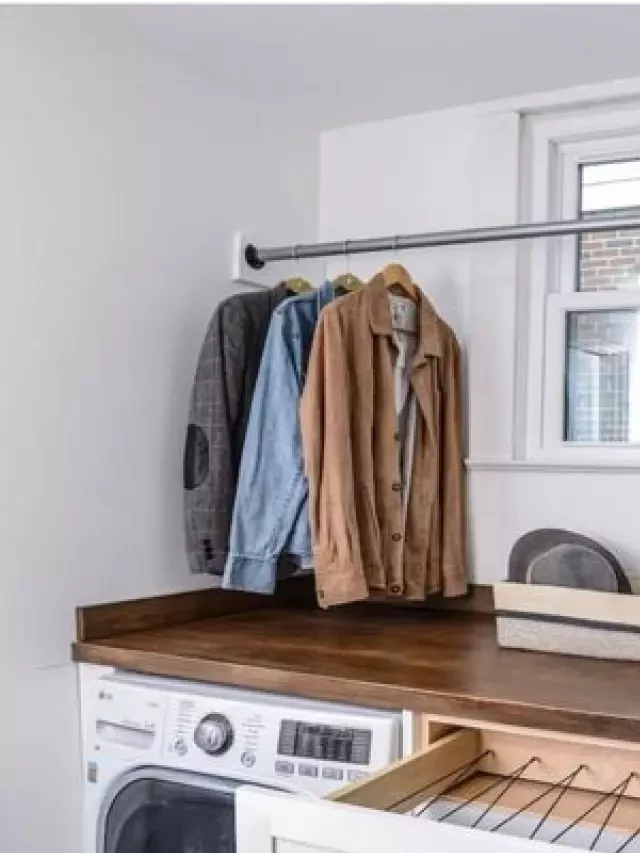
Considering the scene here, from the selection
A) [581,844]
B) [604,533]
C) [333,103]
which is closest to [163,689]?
[581,844]

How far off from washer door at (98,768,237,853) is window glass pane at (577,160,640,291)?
4.69ft

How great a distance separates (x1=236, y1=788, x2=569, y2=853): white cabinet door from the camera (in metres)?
1.14

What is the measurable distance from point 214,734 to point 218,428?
674 millimetres

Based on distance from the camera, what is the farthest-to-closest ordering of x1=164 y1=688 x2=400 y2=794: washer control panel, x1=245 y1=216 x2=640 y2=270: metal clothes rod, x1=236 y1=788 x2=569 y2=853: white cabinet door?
x1=245 y1=216 x2=640 y2=270: metal clothes rod, x1=164 y1=688 x2=400 y2=794: washer control panel, x1=236 y1=788 x2=569 y2=853: white cabinet door

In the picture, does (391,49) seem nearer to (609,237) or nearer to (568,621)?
(609,237)

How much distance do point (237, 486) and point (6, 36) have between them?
0.99m


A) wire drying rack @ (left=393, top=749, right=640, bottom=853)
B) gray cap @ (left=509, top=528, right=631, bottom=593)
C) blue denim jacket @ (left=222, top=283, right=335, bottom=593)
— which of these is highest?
blue denim jacket @ (left=222, top=283, right=335, bottom=593)

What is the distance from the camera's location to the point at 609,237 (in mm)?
2477

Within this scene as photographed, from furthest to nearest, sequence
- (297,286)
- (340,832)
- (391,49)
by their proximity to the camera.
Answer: (297,286)
(391,49)
(340,832)

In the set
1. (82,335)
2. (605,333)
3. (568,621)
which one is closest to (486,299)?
(605,333)

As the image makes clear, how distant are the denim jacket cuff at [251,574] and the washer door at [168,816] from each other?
0.42 meters

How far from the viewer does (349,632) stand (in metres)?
2.24

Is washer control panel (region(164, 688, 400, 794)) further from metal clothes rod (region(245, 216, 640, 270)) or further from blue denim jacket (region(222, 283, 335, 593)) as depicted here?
metal clothes rod (region(245, 216, 640, 270))

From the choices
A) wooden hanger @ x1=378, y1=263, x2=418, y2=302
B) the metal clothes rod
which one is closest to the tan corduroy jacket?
wooden hanger @ x1=378, y1=263, x2=418, y2=302
